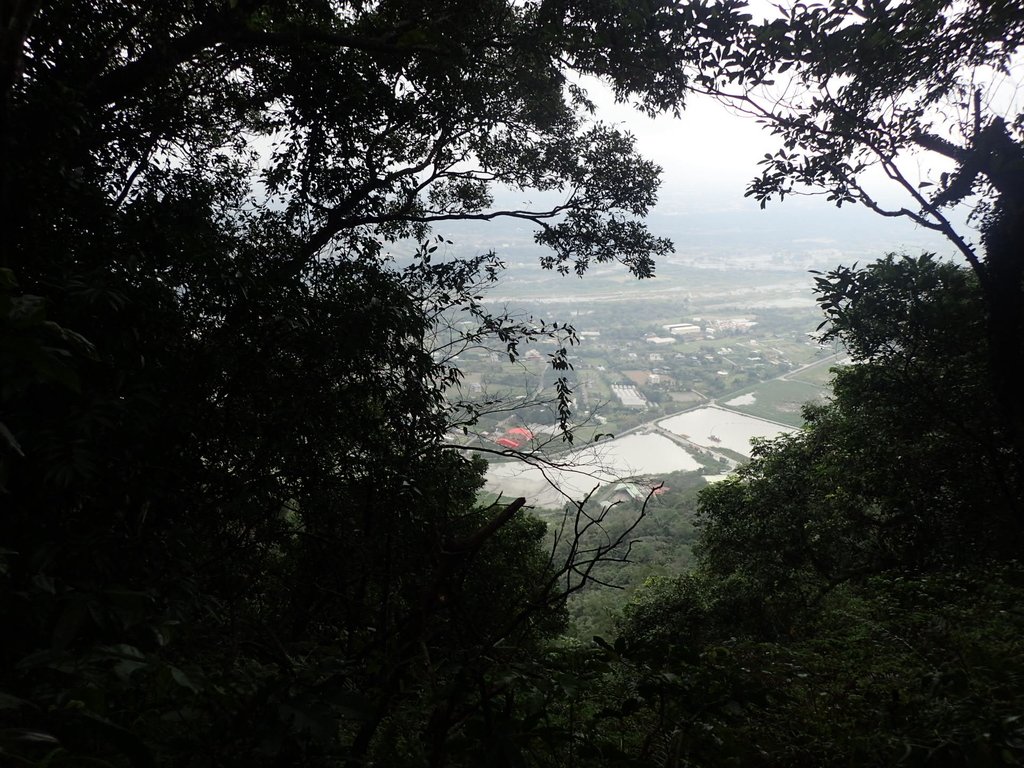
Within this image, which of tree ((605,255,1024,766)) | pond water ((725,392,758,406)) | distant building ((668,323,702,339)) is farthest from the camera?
distant building ((668,323,702,339))

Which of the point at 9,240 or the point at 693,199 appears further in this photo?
the point at 693,199

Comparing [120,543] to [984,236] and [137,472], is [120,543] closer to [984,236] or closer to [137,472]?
[137,472]

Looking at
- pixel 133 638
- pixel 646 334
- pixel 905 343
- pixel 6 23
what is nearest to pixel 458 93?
pixel 6 23

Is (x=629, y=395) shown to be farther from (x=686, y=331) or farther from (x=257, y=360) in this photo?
(x=257, y=360)

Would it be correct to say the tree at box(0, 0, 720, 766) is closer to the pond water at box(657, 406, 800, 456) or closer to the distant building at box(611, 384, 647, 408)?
the pond water at box(657, 406, 800, 456)

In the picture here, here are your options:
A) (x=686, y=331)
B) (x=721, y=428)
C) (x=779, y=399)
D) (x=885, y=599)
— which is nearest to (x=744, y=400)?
(x=779, y=399)

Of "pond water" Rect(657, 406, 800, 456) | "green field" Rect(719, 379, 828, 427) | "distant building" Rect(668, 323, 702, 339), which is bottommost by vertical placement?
"pond water" Rect(657, 406, 800, 456)

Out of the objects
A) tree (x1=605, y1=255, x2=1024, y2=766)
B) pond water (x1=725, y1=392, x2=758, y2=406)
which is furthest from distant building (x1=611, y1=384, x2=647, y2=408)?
tree (x1=605, y1=255, x2=1024, y2=766)
